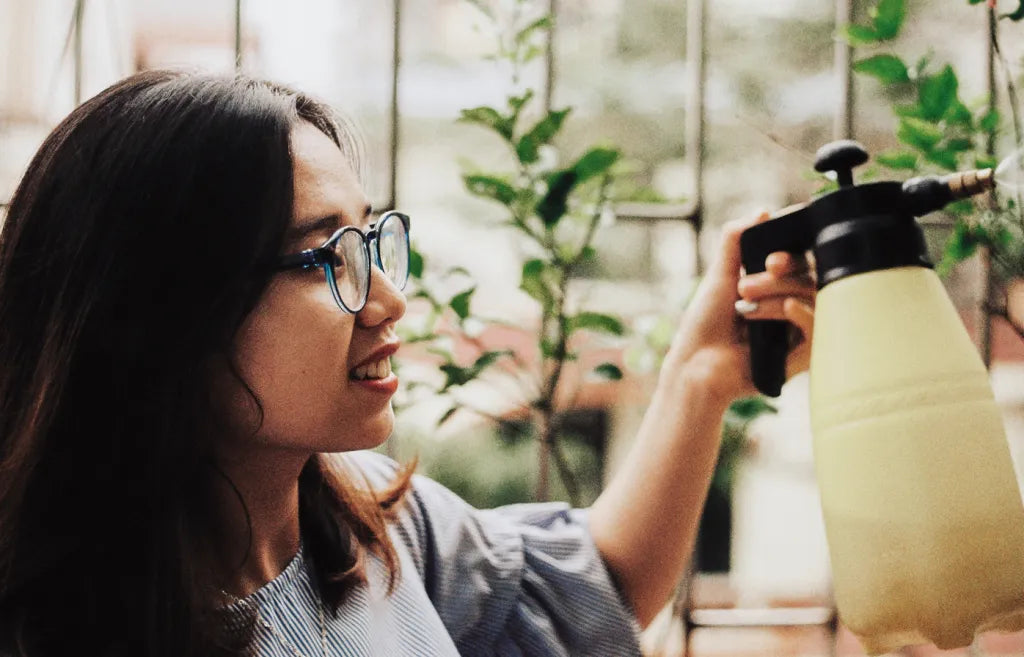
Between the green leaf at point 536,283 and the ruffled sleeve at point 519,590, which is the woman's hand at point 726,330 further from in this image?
the green leaf at point 536,283

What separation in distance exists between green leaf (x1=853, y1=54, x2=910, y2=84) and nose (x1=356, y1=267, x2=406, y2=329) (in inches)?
25.4

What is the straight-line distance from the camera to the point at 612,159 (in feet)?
4.18

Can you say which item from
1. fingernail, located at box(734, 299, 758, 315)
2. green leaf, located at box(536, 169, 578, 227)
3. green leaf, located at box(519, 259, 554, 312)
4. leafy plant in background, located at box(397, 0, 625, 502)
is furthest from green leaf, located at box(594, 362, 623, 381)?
fingernail, located at box(734, 299, 758, 315)

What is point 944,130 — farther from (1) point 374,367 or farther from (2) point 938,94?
(1) point 374,367

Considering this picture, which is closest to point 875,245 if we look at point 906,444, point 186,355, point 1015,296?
point 906,444

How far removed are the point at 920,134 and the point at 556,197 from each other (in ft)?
1.56

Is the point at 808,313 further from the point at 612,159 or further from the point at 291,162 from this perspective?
the point at 612,159

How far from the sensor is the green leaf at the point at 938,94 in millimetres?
1077

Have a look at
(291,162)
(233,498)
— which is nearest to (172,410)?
(233,498)

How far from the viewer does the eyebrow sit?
0.77 metres

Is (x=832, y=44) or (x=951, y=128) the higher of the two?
(x=832, y=44)

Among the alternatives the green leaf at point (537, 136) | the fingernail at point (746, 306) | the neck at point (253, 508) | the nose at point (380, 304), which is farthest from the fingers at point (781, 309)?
the green leaf at point (537, 136)

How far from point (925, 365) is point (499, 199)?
2.70ft

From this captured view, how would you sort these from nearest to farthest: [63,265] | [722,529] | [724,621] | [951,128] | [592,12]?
[63,265] < [951,128] < [724,621] < [592,12] < [722,529]
